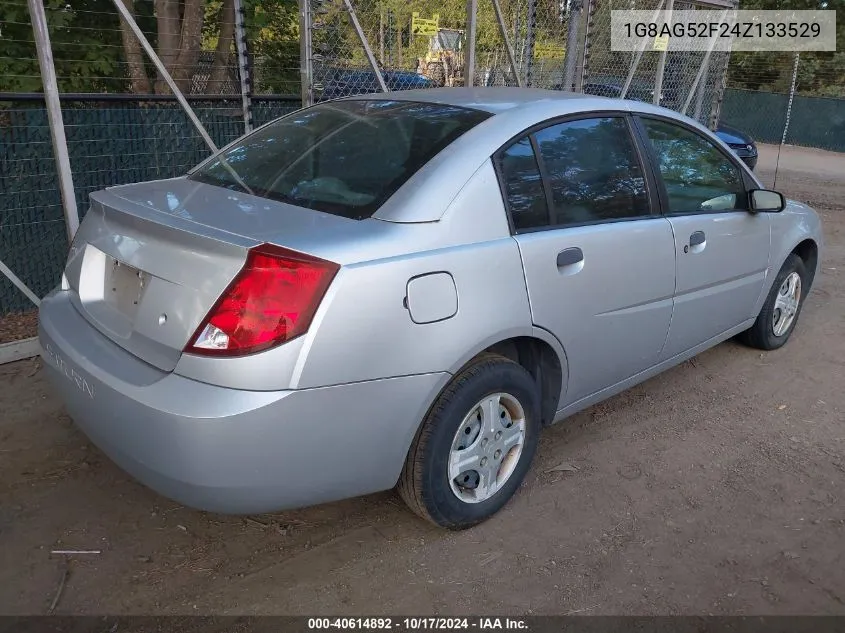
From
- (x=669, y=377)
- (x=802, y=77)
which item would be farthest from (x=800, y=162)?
(x=669, y=377)

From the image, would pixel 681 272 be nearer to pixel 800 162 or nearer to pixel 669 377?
pixel 669 377

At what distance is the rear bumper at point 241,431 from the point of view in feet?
6.96

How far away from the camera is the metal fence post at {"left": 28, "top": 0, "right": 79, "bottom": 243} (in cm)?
409

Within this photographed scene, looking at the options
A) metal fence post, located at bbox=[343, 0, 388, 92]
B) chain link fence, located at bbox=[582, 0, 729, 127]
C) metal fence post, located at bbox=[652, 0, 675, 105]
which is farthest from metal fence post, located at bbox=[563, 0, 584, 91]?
metal fence post, located at bbox=[343, 0, 388, 92]

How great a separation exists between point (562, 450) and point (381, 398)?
59.2 inches

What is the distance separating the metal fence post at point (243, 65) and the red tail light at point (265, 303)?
3.26 m

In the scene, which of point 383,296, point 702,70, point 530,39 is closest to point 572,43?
point 530,39

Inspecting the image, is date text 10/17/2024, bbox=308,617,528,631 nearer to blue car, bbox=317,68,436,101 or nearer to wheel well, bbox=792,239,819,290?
wheel well, bbox=792,239,819,290

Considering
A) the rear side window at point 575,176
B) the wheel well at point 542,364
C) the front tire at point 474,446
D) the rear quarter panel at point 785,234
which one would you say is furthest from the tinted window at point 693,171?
the front tire at point 474,446

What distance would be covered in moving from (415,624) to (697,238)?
2394mm

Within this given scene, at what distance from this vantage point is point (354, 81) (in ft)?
19.7

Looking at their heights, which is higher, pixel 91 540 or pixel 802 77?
pixel 802 77

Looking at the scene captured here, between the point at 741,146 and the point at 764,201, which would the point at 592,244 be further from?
the point at 741,146

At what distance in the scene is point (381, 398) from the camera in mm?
2330
